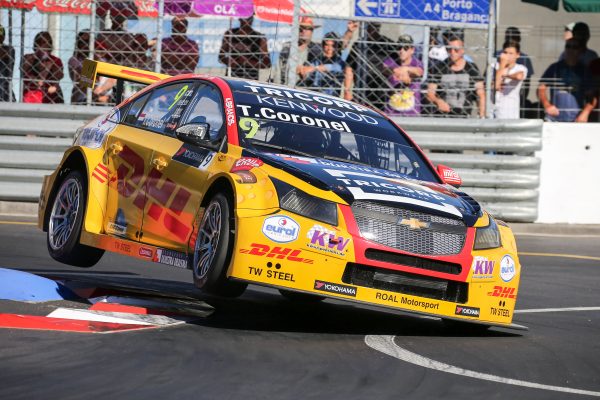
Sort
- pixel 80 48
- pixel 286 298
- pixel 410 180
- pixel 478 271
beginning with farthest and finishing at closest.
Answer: pixel 80 48 < pixel 286 298 < pixel 410 180 < pixel 478 271

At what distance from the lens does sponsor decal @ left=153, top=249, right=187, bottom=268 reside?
7645 mm

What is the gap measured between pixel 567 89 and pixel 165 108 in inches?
333

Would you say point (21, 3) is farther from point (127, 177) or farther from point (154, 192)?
point (154, 192)

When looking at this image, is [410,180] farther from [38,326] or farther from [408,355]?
[38,326]

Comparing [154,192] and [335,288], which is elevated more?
[154,192]

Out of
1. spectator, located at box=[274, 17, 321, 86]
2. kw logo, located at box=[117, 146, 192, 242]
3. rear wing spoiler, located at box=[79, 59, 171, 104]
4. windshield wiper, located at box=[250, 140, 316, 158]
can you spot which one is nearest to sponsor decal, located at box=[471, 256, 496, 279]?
windshield wiper, located at box=[250, 140, 316, 158]

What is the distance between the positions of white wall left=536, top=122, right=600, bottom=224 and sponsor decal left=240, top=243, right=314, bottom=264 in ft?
30.0

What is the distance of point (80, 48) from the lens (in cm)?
1495

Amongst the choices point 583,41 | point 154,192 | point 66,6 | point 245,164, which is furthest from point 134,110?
point 583,41

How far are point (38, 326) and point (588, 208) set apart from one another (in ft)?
33.7

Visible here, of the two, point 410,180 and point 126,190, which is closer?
point 410,180

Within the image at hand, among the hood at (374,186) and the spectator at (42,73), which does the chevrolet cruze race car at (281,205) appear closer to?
the hood at (374,186)

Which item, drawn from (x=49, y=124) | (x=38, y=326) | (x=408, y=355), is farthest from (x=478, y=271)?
(x=49, y=124)

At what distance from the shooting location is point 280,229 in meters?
6.89
